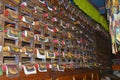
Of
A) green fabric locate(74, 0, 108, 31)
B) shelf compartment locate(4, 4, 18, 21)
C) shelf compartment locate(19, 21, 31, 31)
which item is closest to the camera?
shelf compartment locate(4, 4, 18, 21)

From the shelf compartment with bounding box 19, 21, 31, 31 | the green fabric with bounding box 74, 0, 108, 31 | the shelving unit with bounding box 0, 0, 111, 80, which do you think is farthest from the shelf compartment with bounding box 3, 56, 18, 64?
the green fabric with bounding box 74, 0, 108, 31

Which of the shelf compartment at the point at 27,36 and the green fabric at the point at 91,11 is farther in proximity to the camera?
the green fabric at the point at 91,11

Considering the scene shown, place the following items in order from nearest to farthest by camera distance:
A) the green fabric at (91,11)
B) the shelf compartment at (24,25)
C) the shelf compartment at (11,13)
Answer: the shelf compartment at (11,13) < the shelf compartment at (24,25) < the green fabric at (91,11)

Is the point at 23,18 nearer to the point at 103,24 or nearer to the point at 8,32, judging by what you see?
the point at 8,32

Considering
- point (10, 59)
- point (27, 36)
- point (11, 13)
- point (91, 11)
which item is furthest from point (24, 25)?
point (91, 11)

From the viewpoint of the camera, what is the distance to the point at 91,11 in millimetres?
6430

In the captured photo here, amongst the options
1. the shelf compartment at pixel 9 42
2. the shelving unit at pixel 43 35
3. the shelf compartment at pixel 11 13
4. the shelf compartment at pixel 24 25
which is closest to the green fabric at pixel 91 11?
the shelving unit at pixel 43 35

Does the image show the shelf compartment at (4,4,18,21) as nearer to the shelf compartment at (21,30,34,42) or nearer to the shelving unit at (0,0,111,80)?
the shelving unit at (0,0,111,80)

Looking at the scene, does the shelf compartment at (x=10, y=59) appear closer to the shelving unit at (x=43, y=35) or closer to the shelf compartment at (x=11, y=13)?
the shelving unit at (x=43, y=35)

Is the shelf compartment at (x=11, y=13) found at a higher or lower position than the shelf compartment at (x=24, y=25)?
higher

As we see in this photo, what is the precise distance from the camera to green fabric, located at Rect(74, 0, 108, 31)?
5.38m

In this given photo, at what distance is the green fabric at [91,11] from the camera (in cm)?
538

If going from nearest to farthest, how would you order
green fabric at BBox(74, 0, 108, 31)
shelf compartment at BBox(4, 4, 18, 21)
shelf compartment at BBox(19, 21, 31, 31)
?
shelf compartment at BBox(4, 4, 18, 21) < shelf compartment at BBox(19, 21, 31, 31) < green fabric at BBox(74, 0, 108, 31)

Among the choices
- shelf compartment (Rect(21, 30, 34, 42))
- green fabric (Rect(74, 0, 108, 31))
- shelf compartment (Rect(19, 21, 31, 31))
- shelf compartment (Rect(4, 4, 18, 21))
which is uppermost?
green fabric (Rect(74, 0, 108, 31))
